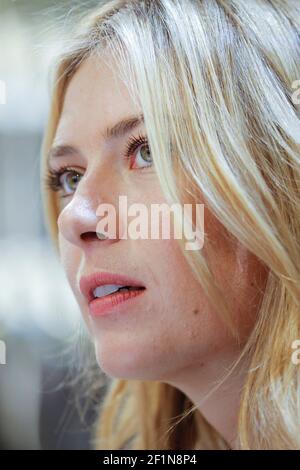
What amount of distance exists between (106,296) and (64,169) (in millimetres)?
158

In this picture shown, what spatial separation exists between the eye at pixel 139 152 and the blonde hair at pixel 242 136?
2 cm

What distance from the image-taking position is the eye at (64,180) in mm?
678

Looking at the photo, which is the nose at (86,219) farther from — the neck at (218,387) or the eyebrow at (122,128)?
the neck at (218,387)

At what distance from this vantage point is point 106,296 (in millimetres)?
608

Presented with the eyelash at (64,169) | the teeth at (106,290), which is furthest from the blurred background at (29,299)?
the teeth at (106,290)

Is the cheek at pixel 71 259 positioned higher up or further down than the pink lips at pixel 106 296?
higher up

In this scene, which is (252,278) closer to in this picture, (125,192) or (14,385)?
(125,192)

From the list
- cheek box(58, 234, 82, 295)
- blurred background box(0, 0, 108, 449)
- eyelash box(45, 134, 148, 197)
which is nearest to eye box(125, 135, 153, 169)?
eyelash box(45, 134, 148, 197)

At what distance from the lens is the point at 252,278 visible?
0.58 m

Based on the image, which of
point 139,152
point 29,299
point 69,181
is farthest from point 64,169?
point 29,299

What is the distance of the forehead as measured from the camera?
A: 591 mm

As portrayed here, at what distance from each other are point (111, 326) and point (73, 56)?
→ 11.2 inches

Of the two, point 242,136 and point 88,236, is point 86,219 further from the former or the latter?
point 242,136

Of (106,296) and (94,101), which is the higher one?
(94,101)
